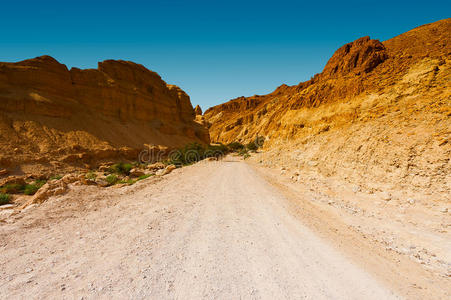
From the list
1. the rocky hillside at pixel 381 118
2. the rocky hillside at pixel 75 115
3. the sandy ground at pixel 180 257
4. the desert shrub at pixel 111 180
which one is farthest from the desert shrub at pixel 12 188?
the rocky hillside at pixel 381 118

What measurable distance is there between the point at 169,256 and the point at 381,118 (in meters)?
12.1

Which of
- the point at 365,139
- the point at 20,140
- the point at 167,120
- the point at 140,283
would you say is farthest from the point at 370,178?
the point at 167,120

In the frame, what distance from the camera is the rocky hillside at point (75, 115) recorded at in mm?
14805

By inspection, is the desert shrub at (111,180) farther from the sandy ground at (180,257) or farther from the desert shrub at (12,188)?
the sandy ground at (180,257)

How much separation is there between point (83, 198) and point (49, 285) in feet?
13.3

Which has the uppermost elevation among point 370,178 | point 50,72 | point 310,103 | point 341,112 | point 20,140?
point 50,72

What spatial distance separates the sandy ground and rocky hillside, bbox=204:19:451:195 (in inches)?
181

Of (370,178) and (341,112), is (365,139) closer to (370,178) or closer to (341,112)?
(370,178)

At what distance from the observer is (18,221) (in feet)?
13.1

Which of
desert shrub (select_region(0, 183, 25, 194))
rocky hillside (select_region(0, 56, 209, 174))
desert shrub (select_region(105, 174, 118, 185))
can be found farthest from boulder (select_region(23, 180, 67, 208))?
rocky hillside (select_region(0, 56, 209, 174))

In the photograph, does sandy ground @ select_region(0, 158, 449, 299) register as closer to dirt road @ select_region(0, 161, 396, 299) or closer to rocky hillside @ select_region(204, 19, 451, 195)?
dirt road @ select_region(0, 161, 396, 299)

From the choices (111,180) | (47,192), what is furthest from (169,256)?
(111,180)

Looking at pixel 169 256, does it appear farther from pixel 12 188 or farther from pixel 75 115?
pixel 75 115

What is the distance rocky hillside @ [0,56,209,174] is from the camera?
A: 14805mm
